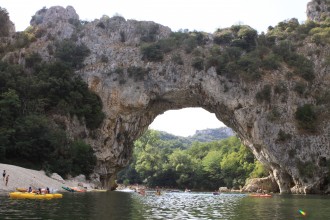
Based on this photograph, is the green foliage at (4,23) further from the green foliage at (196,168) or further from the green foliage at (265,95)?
the green foliage at (196,168)

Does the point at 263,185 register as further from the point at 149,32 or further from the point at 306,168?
the point at 149,32

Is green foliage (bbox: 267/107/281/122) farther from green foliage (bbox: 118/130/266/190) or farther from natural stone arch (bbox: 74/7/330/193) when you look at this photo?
green foliage (bbox: 118/130/266/190)

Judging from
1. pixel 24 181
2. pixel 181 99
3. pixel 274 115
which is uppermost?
pixel 181 99

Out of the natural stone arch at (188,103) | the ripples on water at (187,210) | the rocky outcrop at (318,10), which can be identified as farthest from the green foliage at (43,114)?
the rocky outcrop at (318,10)

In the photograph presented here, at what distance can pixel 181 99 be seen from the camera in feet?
208

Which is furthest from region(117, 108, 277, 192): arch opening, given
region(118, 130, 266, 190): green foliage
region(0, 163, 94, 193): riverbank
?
region(0, 163, 94, 193): riverbank

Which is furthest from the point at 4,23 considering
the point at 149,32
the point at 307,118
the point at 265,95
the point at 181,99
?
the point at 307,118

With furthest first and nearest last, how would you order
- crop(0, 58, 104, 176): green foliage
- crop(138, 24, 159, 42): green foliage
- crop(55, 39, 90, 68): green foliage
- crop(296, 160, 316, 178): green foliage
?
crop(138, 24, 159, 42): green foliage, crop(55, 39, 90, 68): green foliage, crop(296, 160, 316, 178): green foliage, crop(0, 58, 104, 176): green foliage

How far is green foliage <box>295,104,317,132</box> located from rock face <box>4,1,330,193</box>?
909mm

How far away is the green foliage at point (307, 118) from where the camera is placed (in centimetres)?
5538

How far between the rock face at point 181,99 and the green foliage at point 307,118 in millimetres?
909

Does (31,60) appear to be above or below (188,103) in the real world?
above

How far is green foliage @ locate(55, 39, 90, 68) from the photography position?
206 ft

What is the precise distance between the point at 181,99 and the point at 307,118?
20.2m
